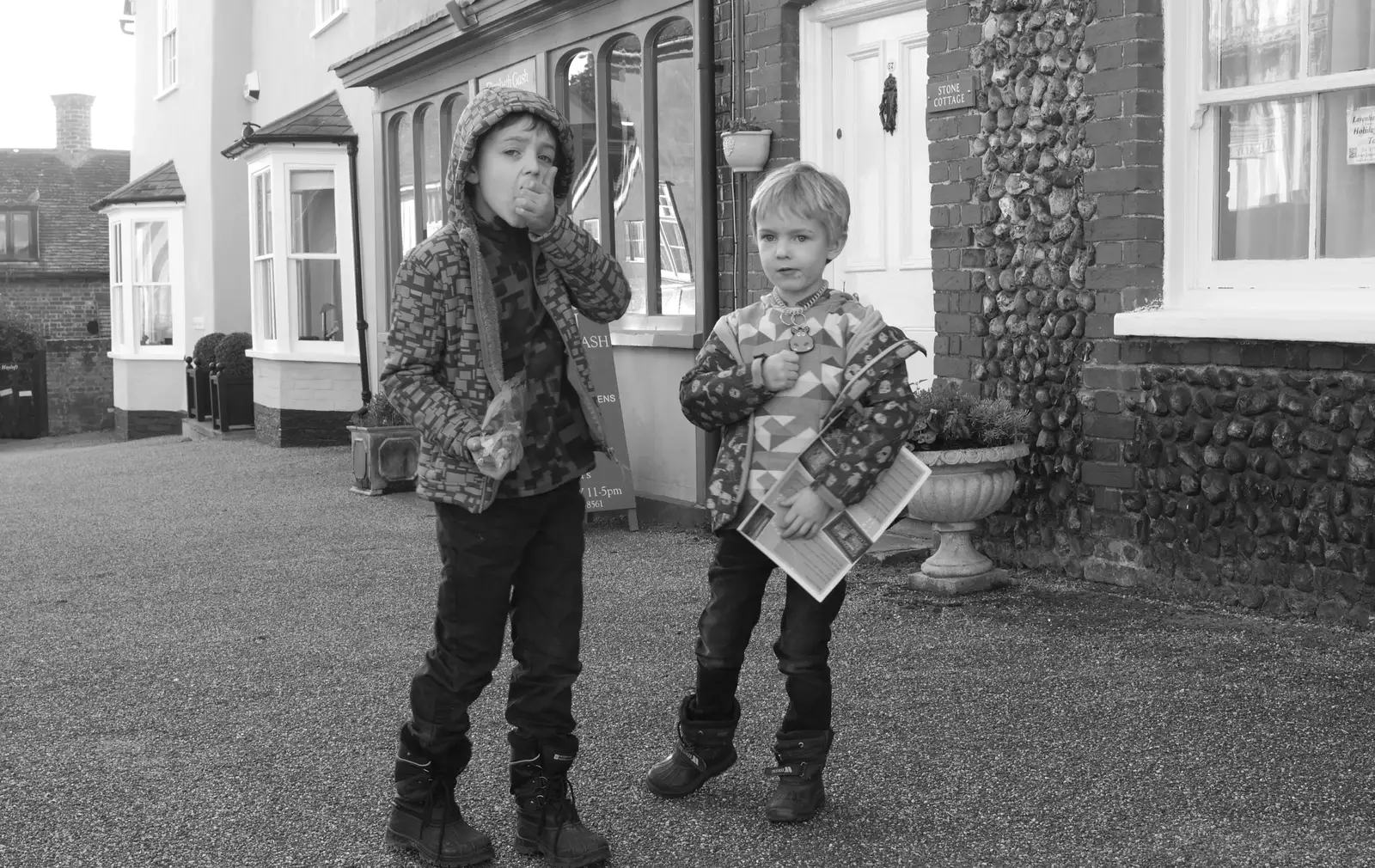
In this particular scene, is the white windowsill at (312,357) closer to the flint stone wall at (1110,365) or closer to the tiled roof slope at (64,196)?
the flint stone wall at (1110,365)

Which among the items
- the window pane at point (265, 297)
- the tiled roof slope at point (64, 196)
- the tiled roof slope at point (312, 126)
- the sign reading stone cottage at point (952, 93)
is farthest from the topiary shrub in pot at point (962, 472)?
the tiled roof slope at point (64, 196)

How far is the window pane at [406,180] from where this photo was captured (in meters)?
12.8

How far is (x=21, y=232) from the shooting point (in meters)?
34.4

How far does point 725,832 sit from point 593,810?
365 mm

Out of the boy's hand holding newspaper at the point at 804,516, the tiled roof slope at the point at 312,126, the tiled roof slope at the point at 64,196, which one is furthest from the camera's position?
the tiled roof slope at the point at 64,196

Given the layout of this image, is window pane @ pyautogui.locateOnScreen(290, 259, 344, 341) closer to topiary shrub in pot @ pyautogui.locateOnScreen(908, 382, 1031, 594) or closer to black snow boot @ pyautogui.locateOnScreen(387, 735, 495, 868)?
topiary shrub in pot @ pyautogui.locateOnScreen(908, 382, 1031, 594)

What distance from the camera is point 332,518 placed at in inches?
372

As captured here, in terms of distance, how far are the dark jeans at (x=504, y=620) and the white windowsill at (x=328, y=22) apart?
13.4 m

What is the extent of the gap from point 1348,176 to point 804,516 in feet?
10.2

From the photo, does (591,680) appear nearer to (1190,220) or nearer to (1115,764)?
(1115,764)

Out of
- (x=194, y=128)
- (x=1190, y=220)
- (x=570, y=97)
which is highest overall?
(x=194, y=128)

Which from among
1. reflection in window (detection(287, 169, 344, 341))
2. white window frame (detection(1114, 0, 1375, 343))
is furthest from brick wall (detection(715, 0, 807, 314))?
reflection in window (detection(287, 169, 344, 341))

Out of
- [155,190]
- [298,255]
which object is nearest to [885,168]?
[298,255]

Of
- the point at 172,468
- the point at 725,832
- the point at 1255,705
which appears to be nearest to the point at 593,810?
the point at 725,832
